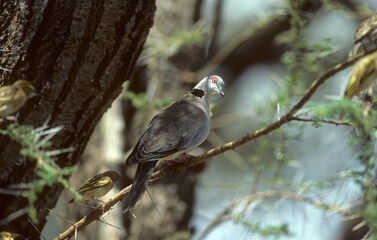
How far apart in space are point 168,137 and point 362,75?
1.44 metres

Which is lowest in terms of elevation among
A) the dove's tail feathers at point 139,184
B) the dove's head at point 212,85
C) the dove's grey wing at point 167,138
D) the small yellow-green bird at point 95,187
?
the small yellow-green bird at point 95,187

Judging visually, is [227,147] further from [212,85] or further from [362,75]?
[212,85]

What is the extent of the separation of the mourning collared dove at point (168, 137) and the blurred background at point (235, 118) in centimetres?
24

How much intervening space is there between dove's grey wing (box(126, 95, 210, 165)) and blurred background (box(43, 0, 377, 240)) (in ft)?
0.76

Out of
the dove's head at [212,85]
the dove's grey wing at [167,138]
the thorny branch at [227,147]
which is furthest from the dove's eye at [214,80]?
the thorny branch at [227,147]

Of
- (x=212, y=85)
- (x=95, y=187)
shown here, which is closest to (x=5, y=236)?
(x=95, y=187)

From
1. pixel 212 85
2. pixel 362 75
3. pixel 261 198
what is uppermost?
pixel 362 75

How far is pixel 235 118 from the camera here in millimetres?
6145

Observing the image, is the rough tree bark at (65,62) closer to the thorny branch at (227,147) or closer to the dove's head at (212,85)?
the thorny branch at (227,147)

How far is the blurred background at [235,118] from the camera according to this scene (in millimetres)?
4281

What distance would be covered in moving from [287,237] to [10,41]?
2.42 m

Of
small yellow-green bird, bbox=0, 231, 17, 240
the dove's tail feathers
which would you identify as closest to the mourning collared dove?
the dove's tail feathers

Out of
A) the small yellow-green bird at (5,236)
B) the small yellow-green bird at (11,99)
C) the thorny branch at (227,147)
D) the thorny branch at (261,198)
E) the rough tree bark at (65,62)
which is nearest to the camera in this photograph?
the thorny branch at (227,147)

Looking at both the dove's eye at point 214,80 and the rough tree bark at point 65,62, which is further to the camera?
the dove's eye at point 214,80
